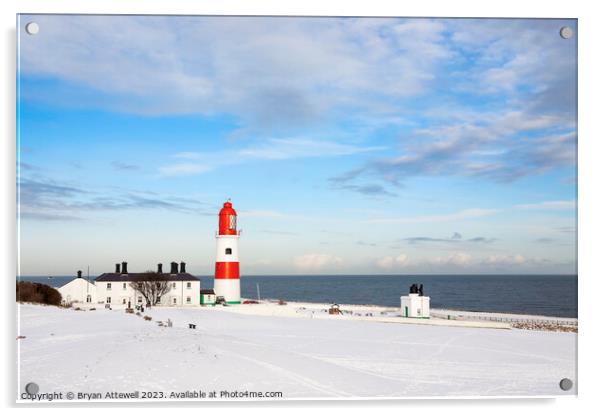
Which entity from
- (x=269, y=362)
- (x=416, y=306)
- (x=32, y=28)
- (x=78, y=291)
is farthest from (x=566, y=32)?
(x=78, y=291)

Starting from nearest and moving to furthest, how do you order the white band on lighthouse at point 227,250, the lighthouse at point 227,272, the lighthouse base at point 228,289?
the white band on lighthouse at point 227,250 → the lighthouse at point 227,272 → the lighthouse base at point 228,289

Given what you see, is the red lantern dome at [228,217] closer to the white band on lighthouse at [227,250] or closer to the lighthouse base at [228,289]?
the white band on lighthouse at [227,250]

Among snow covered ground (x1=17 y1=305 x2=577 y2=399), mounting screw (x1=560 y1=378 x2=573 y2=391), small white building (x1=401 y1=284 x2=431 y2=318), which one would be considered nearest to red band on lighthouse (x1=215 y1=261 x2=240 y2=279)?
small white building (x1=401 y1=284 x2=431 y2=318)

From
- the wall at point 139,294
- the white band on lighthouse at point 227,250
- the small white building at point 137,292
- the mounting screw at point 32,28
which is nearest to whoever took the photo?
the mounting screw at point 32,28

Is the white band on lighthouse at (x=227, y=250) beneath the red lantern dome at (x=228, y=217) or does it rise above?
beneath

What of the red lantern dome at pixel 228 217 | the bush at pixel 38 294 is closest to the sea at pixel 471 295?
the bush at pixel 38 294

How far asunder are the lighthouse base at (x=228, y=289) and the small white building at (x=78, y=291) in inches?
157

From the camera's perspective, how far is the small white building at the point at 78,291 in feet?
34.7

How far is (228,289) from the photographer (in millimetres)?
15992

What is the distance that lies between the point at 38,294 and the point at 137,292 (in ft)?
19.6

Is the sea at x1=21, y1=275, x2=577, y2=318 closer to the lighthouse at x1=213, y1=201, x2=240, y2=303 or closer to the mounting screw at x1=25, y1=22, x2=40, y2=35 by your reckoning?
the lighthouse at x1=213, y1=201, x2=240, y2=303

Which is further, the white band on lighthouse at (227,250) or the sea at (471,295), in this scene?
the sea at (471,295)

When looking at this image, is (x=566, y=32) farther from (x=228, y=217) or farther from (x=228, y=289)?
(x=228, y=289)

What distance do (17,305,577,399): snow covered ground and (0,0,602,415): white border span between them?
0.62ft
